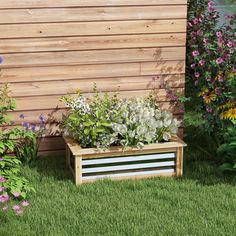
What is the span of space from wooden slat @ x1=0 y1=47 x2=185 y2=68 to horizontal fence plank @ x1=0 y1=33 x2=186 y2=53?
0.04 meters

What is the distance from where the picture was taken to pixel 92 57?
5.88 meters

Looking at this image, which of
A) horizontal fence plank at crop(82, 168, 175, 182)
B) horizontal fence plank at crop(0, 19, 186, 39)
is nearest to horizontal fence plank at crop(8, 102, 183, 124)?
horizontal fence plank at crop(0, 19, 186, 39)

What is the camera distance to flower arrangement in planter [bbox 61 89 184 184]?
17.6 ft

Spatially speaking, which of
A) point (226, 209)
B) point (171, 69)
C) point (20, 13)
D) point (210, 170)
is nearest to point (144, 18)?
point (171, 69)

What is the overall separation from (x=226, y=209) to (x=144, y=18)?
2.09m

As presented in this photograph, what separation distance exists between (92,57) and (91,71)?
141mm

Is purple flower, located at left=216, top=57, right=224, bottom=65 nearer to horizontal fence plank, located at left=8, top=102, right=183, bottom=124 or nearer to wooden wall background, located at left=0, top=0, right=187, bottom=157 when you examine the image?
wooden wall background, located at left=0, top=0, right=187, bottom=157

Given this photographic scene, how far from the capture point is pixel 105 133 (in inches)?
213

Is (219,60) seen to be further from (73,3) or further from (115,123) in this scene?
(73,3)

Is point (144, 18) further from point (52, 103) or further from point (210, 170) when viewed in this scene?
point (210, 170)

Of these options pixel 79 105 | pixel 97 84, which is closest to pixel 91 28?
pixel 97 84

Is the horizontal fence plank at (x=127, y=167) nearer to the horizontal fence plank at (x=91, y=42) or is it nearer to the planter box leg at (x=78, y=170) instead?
the planter box leg at (x=78, y=170)

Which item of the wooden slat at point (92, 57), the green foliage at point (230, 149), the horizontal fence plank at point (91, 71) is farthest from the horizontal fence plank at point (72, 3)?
the green foliage at point (230, 149)

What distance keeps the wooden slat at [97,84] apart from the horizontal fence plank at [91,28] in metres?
0.47
